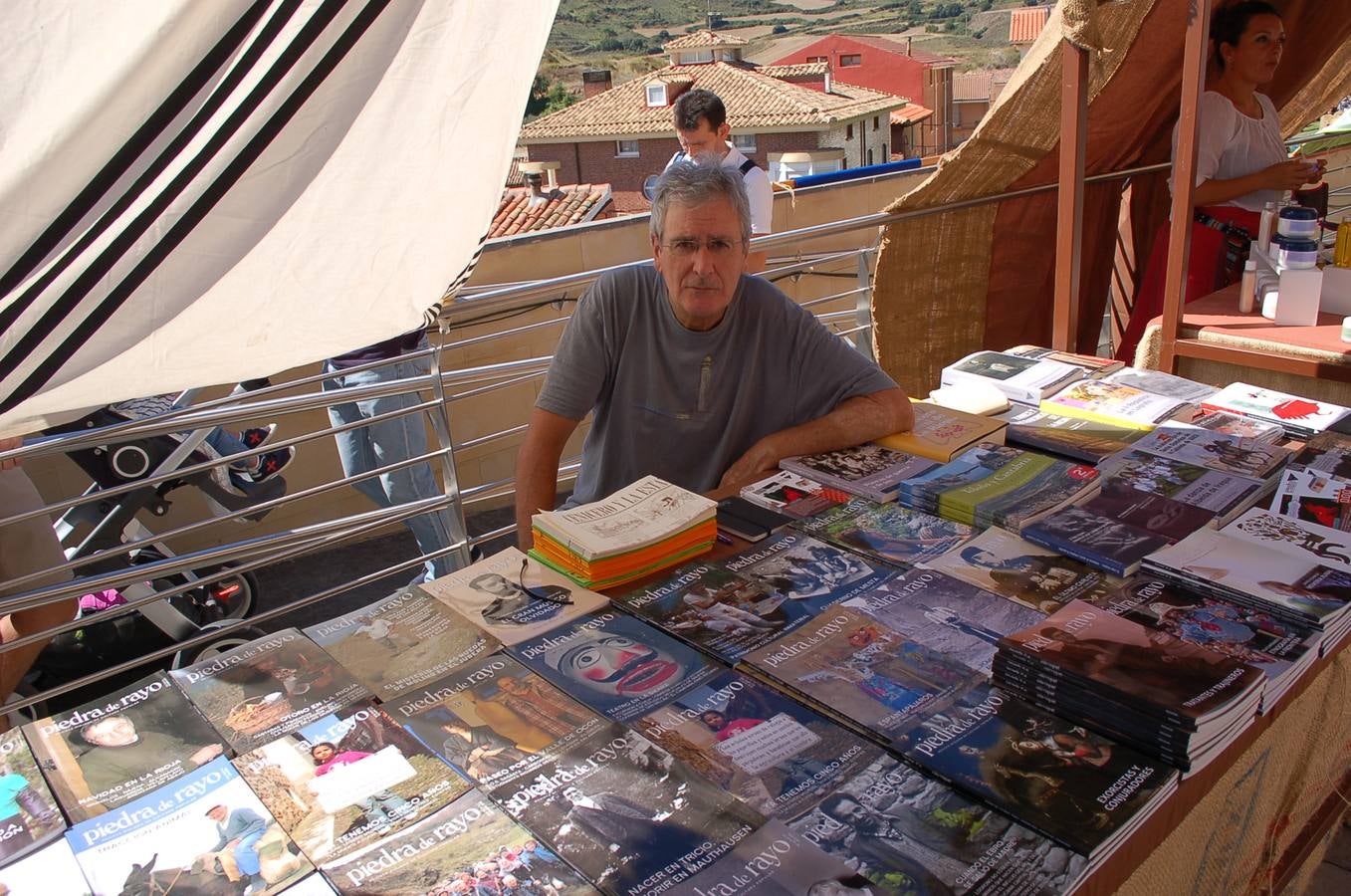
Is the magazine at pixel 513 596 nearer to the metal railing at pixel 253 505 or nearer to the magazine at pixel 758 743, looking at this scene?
the magazine at pixel 758 743

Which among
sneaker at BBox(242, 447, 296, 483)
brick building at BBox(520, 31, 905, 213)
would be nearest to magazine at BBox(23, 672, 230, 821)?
sneaker at BBox(242, 447, 296, 483)

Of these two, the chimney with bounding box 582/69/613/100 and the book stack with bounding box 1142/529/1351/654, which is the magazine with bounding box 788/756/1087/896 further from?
the chimney with bounding box 582/69/613/100

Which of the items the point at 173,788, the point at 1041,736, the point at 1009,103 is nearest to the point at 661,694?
the point at 1041,736

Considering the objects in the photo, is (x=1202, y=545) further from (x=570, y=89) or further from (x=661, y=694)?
(x=570, y=89)

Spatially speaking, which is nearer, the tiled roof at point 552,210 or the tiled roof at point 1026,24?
the tiled roof at point 552,210

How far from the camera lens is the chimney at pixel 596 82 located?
3331cm

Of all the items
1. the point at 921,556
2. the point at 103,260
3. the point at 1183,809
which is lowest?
the point at 1183,809

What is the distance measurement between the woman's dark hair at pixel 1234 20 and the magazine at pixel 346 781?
352 cm

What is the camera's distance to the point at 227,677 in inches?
57.1

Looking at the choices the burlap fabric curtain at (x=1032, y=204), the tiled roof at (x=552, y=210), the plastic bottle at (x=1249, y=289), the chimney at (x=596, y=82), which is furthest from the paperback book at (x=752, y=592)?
the chimney at (x=596, y=82)

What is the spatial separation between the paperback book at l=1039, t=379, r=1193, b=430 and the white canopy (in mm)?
1795

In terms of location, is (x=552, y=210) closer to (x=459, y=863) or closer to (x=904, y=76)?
(x=459, y=863)

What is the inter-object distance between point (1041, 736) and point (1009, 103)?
9.24 ft

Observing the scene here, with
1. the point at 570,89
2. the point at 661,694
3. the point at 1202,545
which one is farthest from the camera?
the point at 570,89
